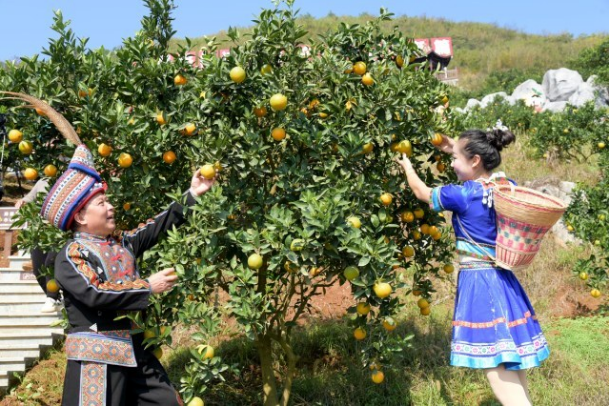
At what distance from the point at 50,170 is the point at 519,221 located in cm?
244

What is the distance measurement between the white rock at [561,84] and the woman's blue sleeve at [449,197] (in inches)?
824

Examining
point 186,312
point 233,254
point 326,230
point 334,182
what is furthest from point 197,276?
point 334,182

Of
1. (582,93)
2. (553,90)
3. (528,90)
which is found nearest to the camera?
(582,93)

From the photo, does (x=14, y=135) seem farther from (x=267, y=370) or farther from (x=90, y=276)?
(x=267, y=370)

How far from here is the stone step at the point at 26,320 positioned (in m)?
5.16

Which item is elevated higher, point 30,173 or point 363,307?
point 30,173

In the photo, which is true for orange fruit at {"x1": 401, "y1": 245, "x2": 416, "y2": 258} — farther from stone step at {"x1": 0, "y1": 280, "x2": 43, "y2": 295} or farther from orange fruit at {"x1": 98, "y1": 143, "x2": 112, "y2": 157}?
stone step at {"x1": 0, "y1": 280, "x2": 43, "y2": 295}

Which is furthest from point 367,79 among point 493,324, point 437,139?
point 493,324

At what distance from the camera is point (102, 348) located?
2500 millimetres

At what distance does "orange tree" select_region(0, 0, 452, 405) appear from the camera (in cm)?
260

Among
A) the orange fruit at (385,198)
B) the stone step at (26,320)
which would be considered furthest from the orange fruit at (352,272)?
the stone step at (26,320)

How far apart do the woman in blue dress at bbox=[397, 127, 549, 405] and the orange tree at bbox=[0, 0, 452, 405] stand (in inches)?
10.2

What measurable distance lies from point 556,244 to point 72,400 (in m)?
6.26

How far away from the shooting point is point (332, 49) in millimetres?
3084
